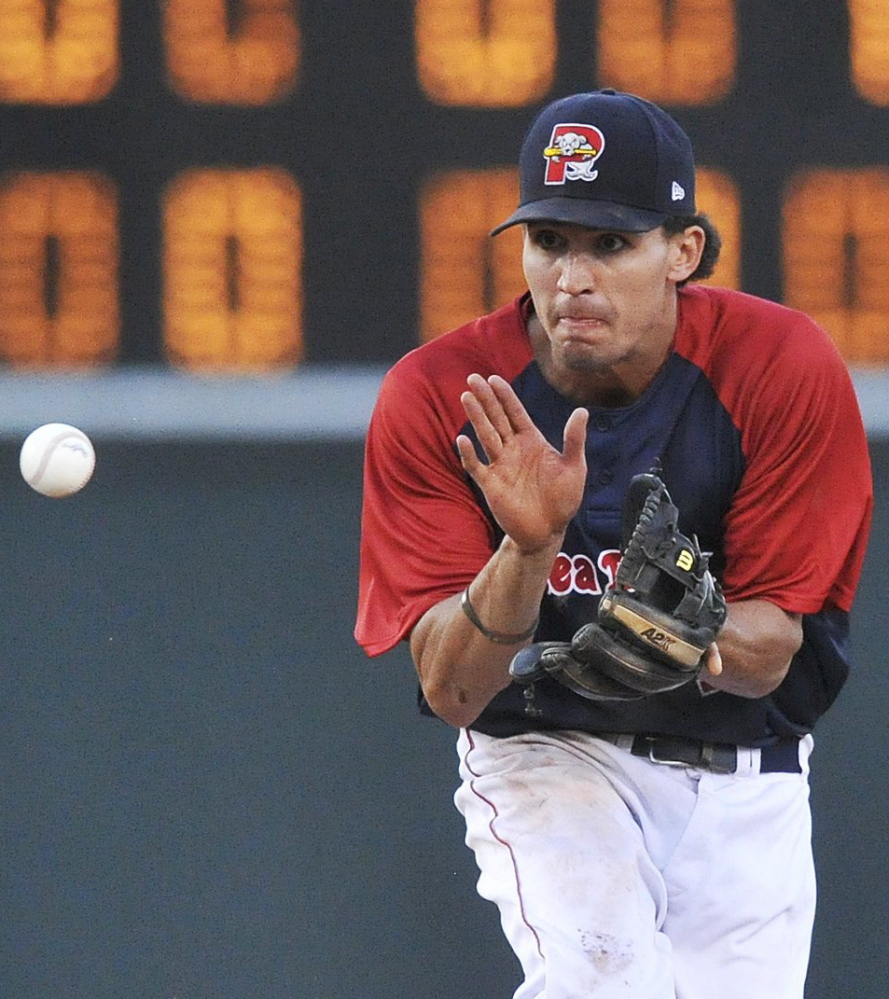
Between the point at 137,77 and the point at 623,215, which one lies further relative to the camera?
the point at 137,77

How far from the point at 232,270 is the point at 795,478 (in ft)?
4.52

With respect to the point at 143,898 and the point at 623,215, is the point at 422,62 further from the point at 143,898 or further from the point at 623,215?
the point at 143,898

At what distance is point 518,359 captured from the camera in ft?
11.7

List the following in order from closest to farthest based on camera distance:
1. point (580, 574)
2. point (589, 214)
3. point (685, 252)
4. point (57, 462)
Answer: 1. point (589, 214)
2. point (580, 574)
3. point (685, 252)
4. point (57, 462)

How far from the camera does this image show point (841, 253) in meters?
4.38

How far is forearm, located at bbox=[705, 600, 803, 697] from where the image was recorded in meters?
3.29

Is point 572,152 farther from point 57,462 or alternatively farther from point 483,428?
point 57,462

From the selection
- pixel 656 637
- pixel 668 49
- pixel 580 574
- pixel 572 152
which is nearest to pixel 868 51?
pixel 668 49

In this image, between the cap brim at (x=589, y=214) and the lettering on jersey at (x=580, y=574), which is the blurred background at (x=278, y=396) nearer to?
the cap brim at (x=589, y=214)

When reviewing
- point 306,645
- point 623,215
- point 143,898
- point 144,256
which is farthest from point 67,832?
point 623,215

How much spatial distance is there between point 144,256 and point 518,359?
1.07m

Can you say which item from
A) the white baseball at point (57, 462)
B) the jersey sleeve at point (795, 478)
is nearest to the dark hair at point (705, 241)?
the jersey sleeve at point (795, 478)

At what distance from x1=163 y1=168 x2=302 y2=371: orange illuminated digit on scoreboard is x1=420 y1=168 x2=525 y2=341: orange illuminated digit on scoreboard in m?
0.26

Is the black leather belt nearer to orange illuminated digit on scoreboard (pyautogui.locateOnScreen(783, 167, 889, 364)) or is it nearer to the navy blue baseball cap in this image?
the navy blue baseball cap
